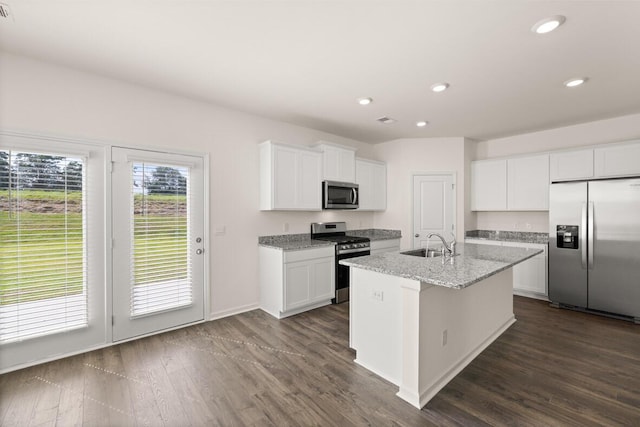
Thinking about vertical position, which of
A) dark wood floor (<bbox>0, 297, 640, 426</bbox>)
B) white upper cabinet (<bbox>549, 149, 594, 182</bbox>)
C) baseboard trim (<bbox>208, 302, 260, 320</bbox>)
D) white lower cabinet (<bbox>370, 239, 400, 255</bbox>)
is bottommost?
dark wood floor (<bbox>0, 297, 640, 426</bbox>)

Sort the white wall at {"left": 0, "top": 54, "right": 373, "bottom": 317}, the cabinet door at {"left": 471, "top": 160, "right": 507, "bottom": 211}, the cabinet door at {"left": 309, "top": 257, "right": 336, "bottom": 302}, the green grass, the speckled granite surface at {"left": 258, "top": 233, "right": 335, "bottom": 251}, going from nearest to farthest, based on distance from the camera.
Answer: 1. the green grass
2. the white wall at {"left": 0, "top": 54, "right": 373, "bottom": 317}
3. the speckled granite surface at {"left": 258, "top": 233, "right": 335, "bottom": 251}
4. the cabinet door at {"left": 309, "top": 257, "right": 336, "bottom": 302}
5. the cabinet door at {"left": 471, "top": 160, "right": 507, "bottom": 211}

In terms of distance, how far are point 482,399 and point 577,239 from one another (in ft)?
10.0

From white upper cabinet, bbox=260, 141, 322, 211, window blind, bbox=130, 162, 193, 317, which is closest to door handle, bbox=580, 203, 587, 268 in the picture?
white upper cabinet, bbox=260, 141, 322, 211

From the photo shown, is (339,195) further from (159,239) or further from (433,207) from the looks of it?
(159,239)

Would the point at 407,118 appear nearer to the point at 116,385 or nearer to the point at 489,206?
the point at 489,206

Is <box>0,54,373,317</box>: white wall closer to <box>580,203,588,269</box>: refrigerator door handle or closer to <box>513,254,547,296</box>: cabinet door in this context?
<box>513,254,547,296</box>: cabinet door

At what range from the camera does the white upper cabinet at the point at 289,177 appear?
12.7ft

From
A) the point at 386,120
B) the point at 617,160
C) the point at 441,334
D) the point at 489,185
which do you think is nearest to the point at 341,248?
the point at 386,120

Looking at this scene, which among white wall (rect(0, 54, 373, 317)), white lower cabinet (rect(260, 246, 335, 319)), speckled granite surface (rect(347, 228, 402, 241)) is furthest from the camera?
speckled granite surface (rect(347, 228, 402, 241))

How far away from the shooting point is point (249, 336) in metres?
3.17

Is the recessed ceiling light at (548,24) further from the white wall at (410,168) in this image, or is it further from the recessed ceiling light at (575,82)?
the white wall at (410,168)

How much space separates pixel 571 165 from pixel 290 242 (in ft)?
13.9

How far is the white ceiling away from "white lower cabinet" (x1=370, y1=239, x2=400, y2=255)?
213 cm

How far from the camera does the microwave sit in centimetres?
441
